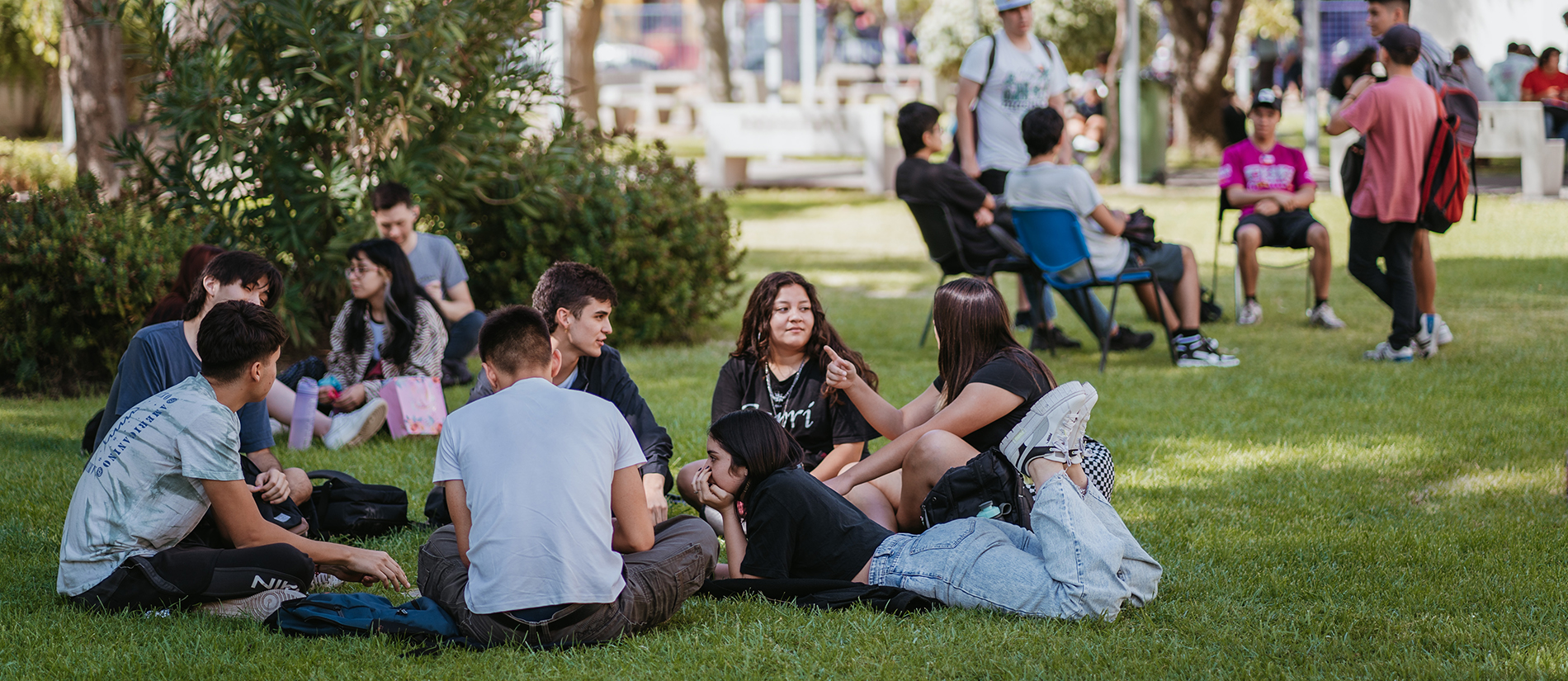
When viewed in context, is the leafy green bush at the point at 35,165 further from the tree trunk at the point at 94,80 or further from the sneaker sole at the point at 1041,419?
the sneaker sole at the point at 1041,419

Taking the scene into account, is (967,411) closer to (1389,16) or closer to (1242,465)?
(1242,465)

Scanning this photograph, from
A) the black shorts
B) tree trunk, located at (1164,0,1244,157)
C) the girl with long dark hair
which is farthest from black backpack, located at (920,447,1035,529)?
tree trunk, located at (1164,0,1244,157)

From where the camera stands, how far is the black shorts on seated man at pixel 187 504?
11.6ft

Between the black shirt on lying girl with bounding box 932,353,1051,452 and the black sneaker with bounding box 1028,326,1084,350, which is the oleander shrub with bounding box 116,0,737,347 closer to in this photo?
the black sneaker with bounding box 1028,326,1084,350

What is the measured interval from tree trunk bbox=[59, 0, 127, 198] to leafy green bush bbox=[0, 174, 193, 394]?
2305mm

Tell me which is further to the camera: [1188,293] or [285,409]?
[1188,293]

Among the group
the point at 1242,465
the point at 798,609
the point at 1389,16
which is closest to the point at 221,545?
the point at 798,609

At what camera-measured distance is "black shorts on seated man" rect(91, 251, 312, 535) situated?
422 centimetres

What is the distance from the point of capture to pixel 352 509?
464cm

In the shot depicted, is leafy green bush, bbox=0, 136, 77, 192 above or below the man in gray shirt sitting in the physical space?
above

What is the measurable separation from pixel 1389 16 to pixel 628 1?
148 ft

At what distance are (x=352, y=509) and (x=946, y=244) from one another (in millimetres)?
4247

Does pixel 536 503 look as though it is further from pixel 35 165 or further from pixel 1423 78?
pixel 35 165

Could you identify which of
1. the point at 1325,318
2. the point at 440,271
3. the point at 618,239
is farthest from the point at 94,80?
the point at 1325,318
